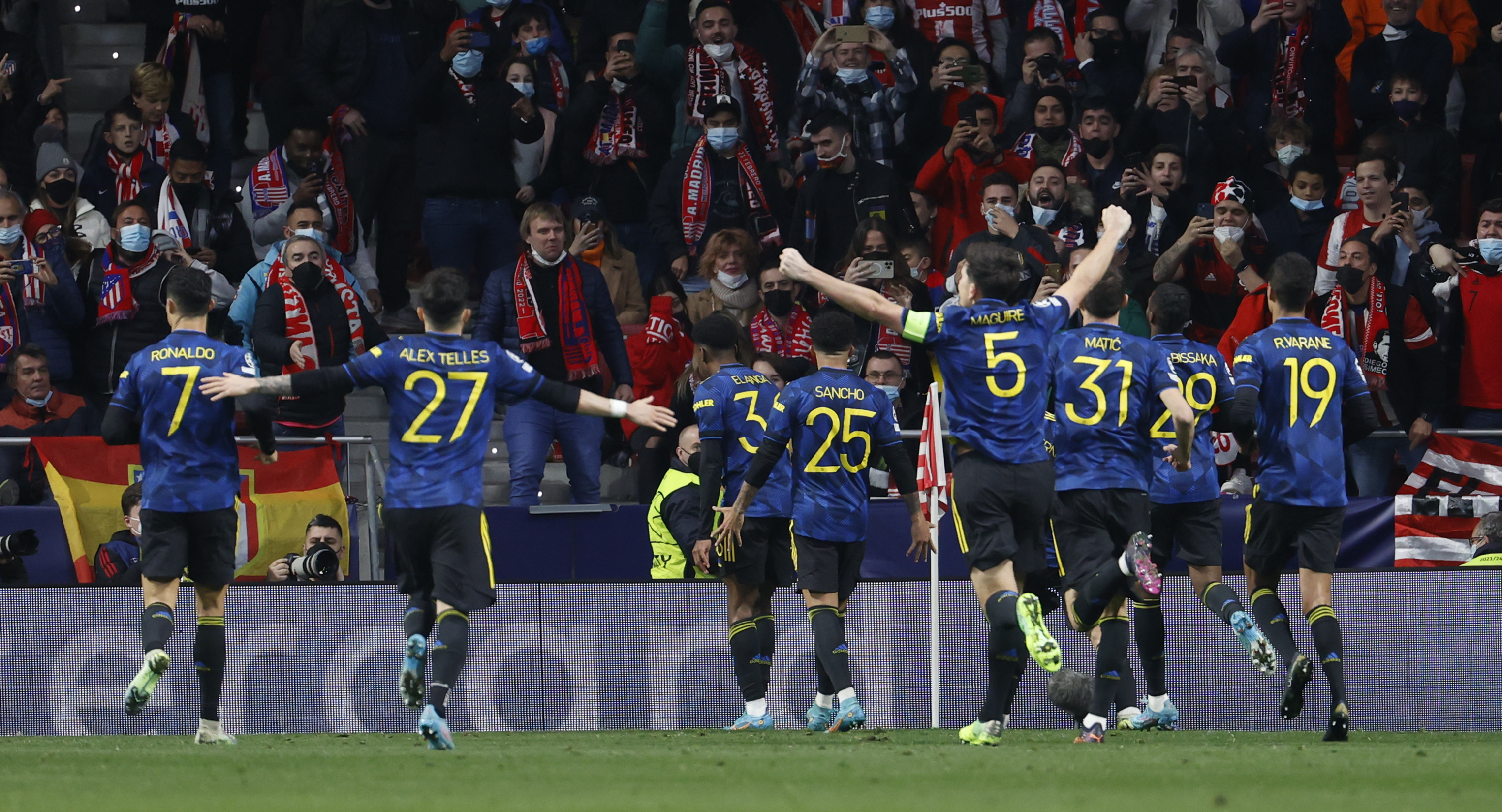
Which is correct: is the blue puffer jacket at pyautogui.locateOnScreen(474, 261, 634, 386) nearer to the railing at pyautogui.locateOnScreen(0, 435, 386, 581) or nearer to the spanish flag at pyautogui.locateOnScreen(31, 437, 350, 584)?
the railing at pyautogui.locateOnScreen(0, 435, 386, 581)

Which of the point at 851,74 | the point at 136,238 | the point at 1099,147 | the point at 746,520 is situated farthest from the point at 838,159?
the point at 136,238

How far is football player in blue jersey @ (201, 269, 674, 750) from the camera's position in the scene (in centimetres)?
861

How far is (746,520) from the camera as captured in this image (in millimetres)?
10930

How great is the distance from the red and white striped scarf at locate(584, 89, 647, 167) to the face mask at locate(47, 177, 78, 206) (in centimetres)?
423

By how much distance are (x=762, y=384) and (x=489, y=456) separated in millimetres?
5215

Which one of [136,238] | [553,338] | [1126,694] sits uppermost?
[136,238]

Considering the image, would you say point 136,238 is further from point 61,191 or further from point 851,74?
point 851,74

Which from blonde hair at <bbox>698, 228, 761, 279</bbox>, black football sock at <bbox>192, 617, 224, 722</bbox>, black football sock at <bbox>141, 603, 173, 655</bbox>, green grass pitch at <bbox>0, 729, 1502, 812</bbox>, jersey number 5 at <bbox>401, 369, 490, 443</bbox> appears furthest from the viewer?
blonde hair at <bbox>698, 228, 761, 279</bbox>

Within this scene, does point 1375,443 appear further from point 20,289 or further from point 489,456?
point 20,289

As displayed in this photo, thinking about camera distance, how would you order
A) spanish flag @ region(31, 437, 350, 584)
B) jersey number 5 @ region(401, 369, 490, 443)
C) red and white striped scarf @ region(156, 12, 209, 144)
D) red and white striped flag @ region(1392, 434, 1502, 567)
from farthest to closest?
red and white striped scarf @ region(156, 12, 209, 144)
spanish flag @ region(31, 437, 350, 584)
red and white striped flag @ region(1392, 434, 1502, 567)
jersey number 5 @ region(401, 369, 490, 443)

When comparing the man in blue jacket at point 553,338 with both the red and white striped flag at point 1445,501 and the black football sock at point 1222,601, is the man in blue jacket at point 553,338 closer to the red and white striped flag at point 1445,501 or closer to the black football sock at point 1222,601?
the black football sock at point 1222,601

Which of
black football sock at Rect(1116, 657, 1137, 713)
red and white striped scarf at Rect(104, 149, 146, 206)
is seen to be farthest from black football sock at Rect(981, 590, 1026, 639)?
red and white striped scarf at Rect(104, 149, 146, 206)

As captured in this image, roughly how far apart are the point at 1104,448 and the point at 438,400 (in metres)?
3.34

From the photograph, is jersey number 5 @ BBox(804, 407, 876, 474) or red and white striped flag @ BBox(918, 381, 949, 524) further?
red and white striped flag @ BBox(918, 381, 949, 524)
